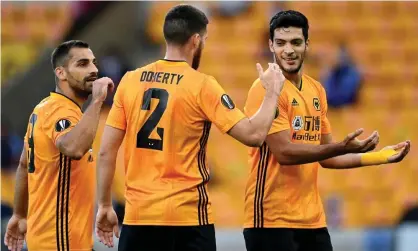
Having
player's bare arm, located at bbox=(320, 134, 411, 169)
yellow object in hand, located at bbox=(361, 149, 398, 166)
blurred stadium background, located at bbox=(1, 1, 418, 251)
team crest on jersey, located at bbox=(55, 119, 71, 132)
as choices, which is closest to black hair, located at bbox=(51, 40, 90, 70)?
team crest on jersey, located at bbox=(55, 119, 71, 132)

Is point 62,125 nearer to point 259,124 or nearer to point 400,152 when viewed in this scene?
point 259,124

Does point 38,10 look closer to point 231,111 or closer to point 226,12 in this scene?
point 226,12

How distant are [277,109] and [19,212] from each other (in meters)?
1.80

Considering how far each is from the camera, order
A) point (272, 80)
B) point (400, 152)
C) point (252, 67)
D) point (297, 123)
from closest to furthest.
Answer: point (272, 80) → point (400, 152) → point (297, 123) → point (252, 67)

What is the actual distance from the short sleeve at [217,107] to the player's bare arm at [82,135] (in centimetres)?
66

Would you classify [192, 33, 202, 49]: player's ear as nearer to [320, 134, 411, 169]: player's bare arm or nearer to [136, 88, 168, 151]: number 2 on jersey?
[136, 88, 168, 151]: number 2 on jersey

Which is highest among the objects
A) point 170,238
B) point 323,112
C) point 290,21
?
point 290,21

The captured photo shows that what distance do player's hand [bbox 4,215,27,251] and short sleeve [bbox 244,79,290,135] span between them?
164cm

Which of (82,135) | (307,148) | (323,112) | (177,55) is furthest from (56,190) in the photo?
(323,112)

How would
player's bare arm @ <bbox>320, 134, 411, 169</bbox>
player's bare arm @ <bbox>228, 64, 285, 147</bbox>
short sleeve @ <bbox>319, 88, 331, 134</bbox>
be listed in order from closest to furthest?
player's bare arm @ <bbox>228, 64, 285, 147</bbox>, player's bare arm @ <bbox>320, 134, 411, 169</bbox>, short sleeve @ <bbox>319, 88, 331, 134</bbox>

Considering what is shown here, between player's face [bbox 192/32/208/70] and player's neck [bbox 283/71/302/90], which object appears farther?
player's neck [bbox 283/71/302/90]

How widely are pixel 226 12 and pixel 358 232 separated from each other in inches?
142

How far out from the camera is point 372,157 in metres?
6.05

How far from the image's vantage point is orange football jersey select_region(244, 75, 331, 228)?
587cm
